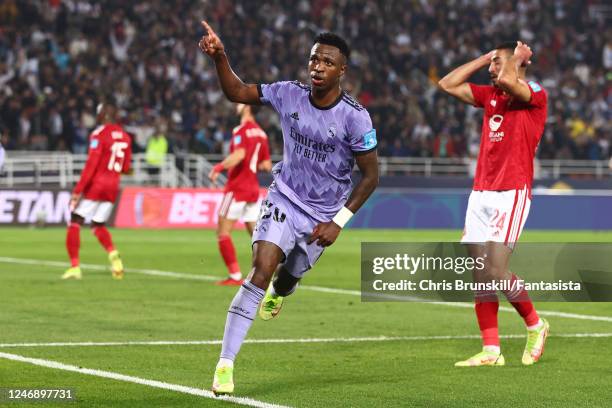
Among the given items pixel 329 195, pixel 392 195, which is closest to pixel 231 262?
pixel 329 195

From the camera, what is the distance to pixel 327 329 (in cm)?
1209

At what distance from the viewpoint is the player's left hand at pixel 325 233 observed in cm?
820

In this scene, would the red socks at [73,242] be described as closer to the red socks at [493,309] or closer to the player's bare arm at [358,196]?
the red socks at [493,309]

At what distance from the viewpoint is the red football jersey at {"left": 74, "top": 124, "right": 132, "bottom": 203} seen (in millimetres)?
17969

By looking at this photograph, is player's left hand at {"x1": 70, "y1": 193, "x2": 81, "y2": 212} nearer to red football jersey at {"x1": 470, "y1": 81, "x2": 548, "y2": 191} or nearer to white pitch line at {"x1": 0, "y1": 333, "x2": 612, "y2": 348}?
white pitch line at {"x1": 0, "y1": 333, "x2": 612, "y2": 348}

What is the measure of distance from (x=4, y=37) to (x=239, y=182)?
18139 millimetres

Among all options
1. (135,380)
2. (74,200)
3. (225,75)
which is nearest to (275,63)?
(74,200)

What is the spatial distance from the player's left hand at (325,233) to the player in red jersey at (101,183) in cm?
992

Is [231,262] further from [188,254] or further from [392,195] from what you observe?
[392,195]

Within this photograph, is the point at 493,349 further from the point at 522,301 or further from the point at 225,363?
the point at 225,363

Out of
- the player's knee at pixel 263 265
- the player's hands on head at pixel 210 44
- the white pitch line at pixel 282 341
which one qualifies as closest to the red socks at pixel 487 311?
the white pitch line at pixel 282 341

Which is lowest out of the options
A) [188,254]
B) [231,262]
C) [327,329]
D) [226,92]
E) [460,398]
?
[188,254]

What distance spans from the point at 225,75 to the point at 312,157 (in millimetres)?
790

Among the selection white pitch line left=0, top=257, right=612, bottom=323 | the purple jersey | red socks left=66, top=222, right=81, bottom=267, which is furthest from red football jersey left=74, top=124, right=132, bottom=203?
the purple jersey
